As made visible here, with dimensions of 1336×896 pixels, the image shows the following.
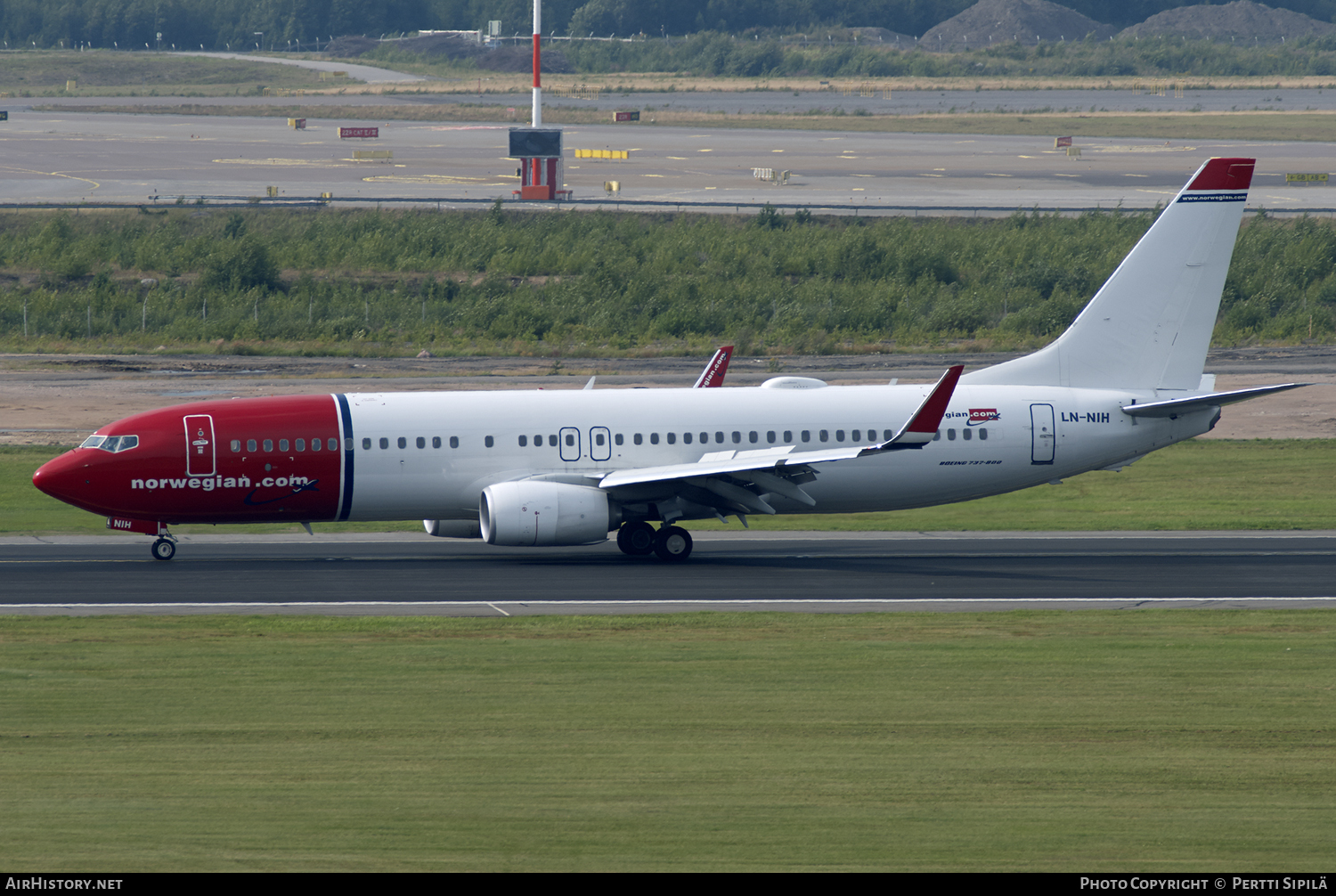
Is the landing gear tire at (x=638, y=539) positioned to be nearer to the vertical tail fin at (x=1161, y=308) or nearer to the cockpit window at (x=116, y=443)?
the vertical tail fin at (x=1161, y=308)

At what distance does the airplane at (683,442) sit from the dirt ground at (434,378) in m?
19.2

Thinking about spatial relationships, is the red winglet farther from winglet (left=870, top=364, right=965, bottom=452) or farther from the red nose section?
the red nose section

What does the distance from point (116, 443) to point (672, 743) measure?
20.6 metres

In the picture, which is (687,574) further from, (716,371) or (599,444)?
(716,371)

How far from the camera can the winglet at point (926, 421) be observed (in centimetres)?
3456

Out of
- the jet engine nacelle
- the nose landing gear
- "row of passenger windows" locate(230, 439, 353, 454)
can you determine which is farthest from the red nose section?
the jet engine nacelle

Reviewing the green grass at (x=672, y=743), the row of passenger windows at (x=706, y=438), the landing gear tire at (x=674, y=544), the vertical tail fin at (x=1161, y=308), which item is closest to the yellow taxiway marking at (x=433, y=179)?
the vertical tail fin at (x=1161, y=308)

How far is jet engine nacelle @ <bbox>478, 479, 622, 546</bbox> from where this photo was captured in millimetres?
36250

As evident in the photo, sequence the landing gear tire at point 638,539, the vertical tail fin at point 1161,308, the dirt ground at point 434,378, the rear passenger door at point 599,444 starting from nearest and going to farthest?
1. the rear passenger door at point 599,444
2. the landing gear tire at point 638,539
3. the vertical tail fin at point 1161,308
4. the dirt ground at point 434,378

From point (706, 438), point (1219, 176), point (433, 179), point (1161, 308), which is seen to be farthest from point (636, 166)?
point (706, 438)

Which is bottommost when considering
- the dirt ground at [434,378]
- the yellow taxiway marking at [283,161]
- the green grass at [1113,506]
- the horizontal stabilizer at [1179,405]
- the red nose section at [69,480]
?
the green grass at [1113,506]

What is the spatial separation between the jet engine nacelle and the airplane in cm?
5

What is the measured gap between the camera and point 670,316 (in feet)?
273

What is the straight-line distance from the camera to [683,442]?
38.6m
